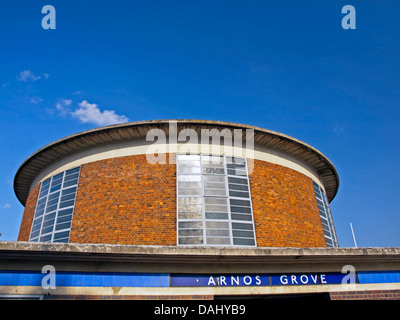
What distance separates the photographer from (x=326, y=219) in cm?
1480

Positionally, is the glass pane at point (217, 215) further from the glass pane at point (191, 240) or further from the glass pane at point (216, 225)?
the glass pane at point (191, 240)

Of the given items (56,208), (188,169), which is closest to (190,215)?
(188,169)

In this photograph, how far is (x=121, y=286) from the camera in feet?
23.7

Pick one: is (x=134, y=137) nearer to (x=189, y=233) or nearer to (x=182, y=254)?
(x=189, y=233)

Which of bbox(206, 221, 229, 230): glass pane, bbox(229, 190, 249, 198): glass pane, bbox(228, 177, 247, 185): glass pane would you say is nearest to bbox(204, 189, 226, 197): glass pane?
bbox(229, 190, 249, 198): glass pane

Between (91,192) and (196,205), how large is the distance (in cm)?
389

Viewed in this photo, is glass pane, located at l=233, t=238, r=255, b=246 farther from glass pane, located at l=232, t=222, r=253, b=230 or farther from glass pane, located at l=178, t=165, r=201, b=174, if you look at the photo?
glass pane, located at l=178, t=165, r=201, b=174

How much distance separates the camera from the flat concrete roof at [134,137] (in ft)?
40.2

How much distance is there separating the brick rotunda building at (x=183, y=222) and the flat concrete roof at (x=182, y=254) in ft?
0.08

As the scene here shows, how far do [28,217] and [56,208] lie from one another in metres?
2.42

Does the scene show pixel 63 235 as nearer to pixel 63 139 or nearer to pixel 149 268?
pixel 63 139

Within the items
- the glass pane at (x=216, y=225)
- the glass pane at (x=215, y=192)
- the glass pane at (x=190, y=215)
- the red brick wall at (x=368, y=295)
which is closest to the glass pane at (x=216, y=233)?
the glass pane at (x=216, y=225)

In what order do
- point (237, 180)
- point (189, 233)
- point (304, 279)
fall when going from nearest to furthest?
point (304, 279) → point (189, 233) → point (237, 180)
